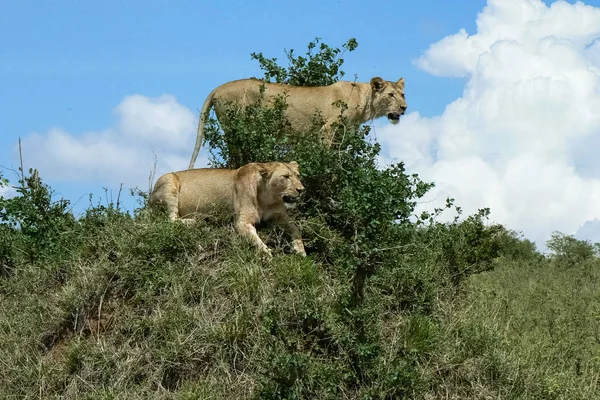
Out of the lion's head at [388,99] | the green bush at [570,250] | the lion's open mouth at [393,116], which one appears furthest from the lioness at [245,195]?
the green bush at [570,250]

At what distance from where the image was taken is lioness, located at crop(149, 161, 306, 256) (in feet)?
36.0

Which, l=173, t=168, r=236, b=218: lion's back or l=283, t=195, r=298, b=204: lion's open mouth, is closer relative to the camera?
l=283, t=195, r=298, b=204: lion's open mouth

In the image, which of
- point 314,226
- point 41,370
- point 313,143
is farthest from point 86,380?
point 313,143

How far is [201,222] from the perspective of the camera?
11547 millimetres

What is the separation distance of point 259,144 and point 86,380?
395 cm

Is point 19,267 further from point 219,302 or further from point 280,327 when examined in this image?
point 280,327

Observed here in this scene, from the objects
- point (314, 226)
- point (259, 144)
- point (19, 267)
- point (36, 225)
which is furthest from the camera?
point (36, 225)

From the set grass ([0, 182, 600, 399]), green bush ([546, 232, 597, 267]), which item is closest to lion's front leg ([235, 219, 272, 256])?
grass ([0, 182, 600, 399])

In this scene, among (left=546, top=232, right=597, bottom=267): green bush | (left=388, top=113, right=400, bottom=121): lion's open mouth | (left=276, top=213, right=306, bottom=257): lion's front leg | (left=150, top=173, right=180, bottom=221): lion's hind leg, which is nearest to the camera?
(left=276, top=213, right=306, bottom=257): lion's front leg

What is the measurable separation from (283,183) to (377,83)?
4243 millimetres

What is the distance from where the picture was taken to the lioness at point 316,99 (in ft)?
45.2

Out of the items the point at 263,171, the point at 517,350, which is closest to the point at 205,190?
the point at 263,171

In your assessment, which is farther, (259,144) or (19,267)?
(19,267)

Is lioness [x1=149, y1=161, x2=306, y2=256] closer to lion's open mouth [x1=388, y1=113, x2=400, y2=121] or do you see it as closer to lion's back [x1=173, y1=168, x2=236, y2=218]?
lion's back [x1=173, y1=168, x2=236, y2=218]
